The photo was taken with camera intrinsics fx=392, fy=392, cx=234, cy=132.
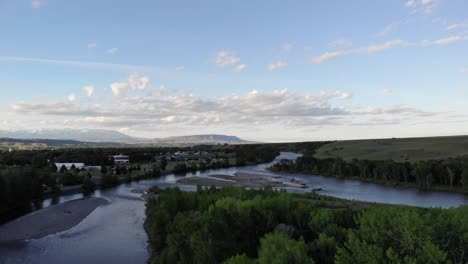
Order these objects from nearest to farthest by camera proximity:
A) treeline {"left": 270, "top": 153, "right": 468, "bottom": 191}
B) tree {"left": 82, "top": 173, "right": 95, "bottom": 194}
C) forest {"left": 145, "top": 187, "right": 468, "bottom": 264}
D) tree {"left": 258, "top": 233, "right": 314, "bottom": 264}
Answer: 1. forest {"left": 145, "top": 187, "right": 468, "bottom": 264}
2. tree {"left": 258, "top": 233, "right": 314, "bottom": 264}
3. tree {"left": 82, "top": 173, "right": 95, "bottom": 194}
4. treeline {"left": 270, "top": 153, "right": 468, "bottom": 191}

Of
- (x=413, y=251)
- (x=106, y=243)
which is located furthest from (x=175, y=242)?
(x=413, y=251)

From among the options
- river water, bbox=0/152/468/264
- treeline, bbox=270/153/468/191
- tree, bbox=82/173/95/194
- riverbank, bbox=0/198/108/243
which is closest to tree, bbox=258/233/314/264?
river water, bbox=0/152/468/264

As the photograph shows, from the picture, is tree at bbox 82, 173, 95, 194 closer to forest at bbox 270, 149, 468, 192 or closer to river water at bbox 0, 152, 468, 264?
river water at bbox 0, 152, 468, 264

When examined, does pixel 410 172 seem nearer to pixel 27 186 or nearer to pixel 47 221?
pixel 47 221

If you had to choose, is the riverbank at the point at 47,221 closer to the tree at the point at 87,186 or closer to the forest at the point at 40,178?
the forest at the point at 40,178

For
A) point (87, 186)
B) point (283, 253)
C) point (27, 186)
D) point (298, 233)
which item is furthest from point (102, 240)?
point (87, 186)

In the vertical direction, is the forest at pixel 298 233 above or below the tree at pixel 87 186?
above

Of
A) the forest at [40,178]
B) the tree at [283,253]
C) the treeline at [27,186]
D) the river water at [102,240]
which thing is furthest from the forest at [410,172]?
the tree at [283,253]
